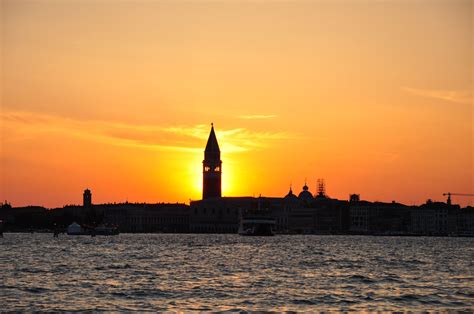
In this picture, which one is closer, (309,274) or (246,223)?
(309,274)

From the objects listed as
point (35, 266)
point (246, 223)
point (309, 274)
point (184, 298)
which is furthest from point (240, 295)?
point (246, 223)

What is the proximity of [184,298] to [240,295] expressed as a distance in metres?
2.76

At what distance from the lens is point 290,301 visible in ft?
136

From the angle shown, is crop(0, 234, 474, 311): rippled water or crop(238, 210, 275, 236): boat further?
crop(238, 210, 275, 236): boat

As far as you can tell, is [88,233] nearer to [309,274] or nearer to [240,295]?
[309,274]

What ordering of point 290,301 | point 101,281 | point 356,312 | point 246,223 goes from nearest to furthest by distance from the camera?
point 356,312 < point 290,301 < point 101,281 < point 246,223

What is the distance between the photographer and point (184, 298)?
4212 cm

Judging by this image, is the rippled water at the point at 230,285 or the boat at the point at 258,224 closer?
the rippled water at the point at 230,285

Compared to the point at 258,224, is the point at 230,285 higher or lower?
lower

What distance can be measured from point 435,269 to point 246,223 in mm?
124378

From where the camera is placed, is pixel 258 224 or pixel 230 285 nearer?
pixel 230 285

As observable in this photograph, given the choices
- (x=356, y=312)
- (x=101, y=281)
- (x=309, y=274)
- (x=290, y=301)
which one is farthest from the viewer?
(x=309, y=274)

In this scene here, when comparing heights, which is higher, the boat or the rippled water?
the boat

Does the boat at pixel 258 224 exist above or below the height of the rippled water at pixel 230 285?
above
